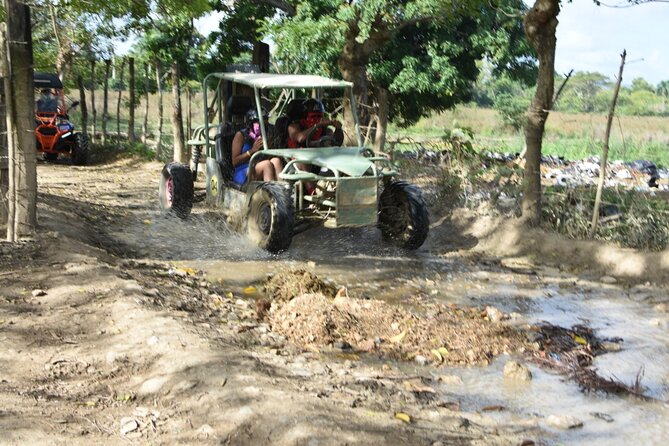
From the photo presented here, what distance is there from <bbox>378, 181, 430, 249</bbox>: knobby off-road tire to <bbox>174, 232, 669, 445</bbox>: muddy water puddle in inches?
9.8

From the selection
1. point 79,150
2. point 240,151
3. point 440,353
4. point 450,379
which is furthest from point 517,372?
point 79,150

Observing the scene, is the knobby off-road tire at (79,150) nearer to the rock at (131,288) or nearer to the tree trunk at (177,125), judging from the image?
the tree trunk at (177,125)

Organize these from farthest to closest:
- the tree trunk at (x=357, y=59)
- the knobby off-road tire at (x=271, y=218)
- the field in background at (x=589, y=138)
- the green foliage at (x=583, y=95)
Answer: the tree trunk at (x=357, y=59), the field in background at (x=589, y=138), the green foliage at (x=583, y=95), the knobby off-road tire at (x=271, y=218)

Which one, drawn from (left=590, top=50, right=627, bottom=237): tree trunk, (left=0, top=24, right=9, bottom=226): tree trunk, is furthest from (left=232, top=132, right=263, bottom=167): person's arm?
(left=590, top=50, right=627, bottom=237): tree trunk

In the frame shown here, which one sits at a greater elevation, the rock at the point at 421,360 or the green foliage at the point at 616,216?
the green foliage at the point at 616,216

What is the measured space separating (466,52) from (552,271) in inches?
393

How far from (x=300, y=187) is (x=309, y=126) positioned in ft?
3.24

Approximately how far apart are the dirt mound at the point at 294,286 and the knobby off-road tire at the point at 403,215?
1804 millimetres

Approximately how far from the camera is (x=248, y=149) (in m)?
9.80

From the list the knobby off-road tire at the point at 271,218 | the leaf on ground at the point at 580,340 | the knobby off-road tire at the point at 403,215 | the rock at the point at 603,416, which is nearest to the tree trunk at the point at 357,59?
the knobby off-road tire at the point at 403,215

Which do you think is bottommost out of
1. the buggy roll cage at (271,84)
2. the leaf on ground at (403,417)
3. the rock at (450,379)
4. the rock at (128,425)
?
the rock at (450,379)

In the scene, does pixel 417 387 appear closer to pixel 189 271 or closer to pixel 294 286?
pixel 294 286

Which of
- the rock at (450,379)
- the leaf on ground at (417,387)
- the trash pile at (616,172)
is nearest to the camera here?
the leaf on ground at (417,387)

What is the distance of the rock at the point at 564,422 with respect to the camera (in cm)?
480
